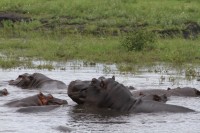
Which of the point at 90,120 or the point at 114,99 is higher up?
the point at 114,99

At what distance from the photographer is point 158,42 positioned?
77.3 ft

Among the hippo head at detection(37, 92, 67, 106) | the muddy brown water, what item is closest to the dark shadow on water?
the muddy brown water

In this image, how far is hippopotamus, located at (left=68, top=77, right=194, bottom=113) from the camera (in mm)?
11852

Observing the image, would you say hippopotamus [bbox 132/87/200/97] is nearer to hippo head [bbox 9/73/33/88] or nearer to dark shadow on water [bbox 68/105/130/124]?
dark shadow on water [bbox 68/105/130/124]

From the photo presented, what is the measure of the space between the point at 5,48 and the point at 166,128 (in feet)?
42.5

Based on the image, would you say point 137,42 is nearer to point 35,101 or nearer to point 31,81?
point 31,81

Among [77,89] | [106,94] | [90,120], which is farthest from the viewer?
[77,89]

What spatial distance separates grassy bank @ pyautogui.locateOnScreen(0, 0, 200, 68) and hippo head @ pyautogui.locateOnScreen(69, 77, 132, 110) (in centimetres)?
670

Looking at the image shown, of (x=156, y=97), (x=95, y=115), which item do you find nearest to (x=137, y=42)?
(x=156, y=97)

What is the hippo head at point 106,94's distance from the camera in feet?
39.1

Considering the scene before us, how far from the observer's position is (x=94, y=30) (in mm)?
27797

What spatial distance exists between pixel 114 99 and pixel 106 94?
165 millimetres

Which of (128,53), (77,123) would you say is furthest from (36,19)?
(77,123)

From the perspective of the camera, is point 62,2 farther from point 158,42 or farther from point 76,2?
point 158,42
